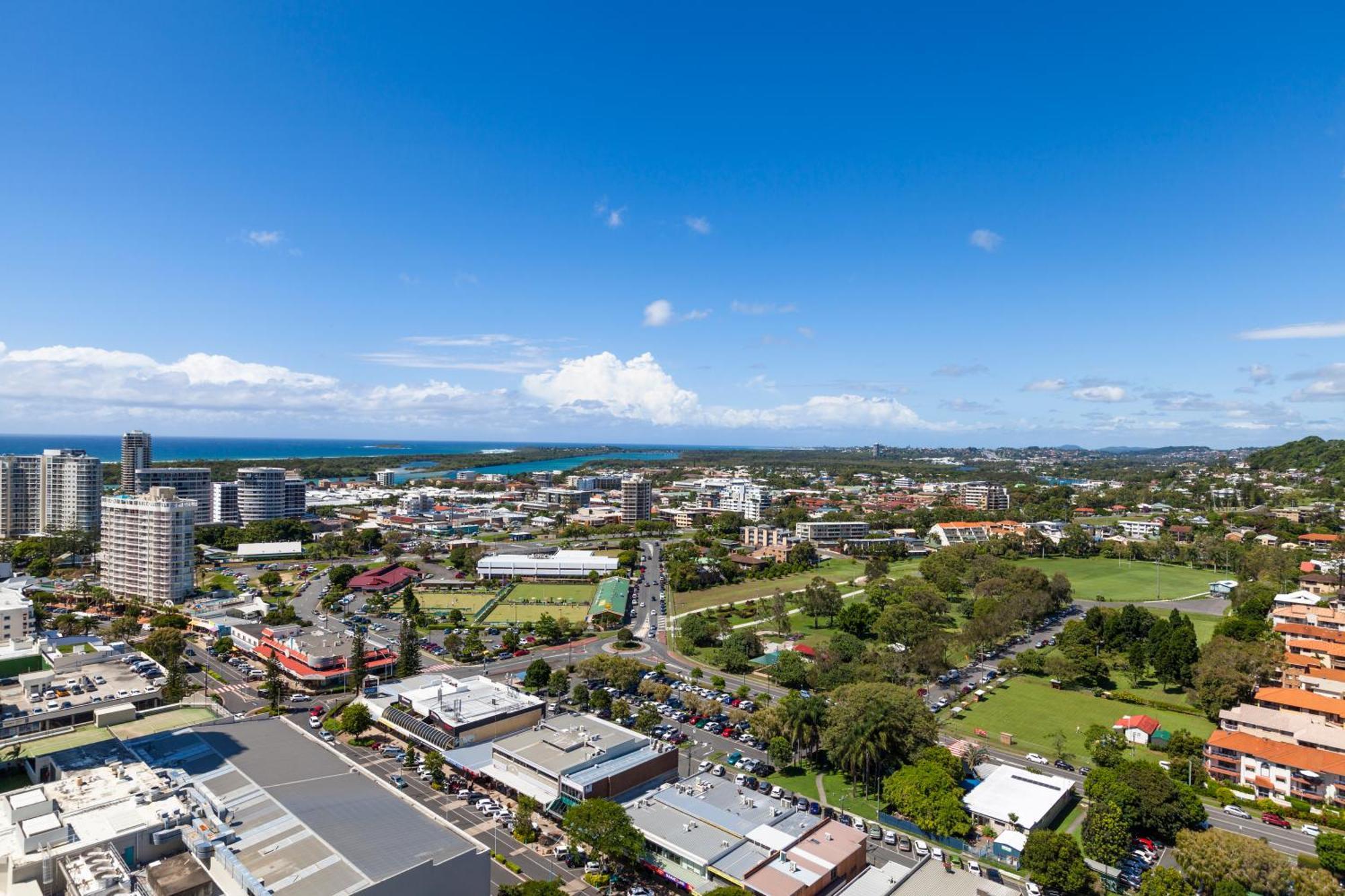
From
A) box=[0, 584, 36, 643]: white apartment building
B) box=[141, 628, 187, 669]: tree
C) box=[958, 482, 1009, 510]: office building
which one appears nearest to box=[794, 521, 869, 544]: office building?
box=[958, 482, 1009, 510]: office building

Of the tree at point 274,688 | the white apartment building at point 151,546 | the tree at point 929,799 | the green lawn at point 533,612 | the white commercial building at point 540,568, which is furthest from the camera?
the white commercial building at point 540,568

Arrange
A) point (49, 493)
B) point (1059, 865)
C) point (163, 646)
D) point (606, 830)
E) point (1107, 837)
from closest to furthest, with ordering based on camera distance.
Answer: point (1059, 865) < point (606, 830) < point (1107, 837) < point (163, 646) < point (49, 493)

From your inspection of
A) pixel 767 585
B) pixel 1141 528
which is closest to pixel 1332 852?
pixel 767 585

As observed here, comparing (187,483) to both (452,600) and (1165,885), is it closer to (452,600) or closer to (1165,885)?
(452,600)

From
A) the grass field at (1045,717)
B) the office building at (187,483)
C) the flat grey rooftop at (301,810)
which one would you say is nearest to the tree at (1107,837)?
the grass field at (1045,717)

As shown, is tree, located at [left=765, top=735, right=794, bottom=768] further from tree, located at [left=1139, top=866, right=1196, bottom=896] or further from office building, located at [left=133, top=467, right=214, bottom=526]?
office building, located at [left=133, top=467, right=214, bottom=526]

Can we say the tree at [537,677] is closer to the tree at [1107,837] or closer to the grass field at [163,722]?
the grass field at [163,722]

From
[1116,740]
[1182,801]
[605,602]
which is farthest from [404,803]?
[605,602]
